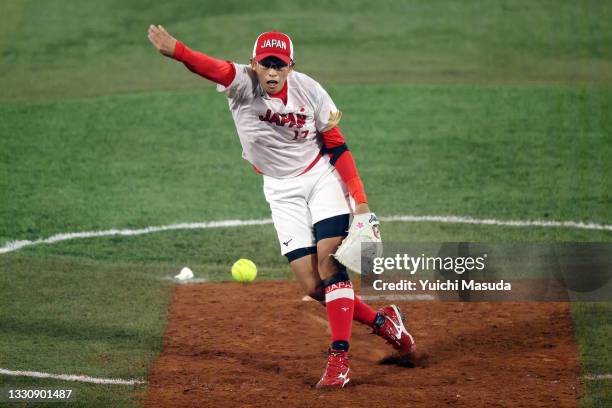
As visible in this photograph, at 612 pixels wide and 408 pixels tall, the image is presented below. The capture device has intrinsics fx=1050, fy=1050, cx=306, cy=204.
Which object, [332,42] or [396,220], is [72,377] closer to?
[396,220]

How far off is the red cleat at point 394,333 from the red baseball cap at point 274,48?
2.00m

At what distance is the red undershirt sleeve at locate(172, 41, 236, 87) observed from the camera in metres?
6.84

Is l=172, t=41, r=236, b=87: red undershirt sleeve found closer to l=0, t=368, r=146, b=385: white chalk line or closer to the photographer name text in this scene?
l=0, t=368, r=146, b=385: white chalk line

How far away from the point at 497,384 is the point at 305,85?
2.48m

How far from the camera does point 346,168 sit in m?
7.59

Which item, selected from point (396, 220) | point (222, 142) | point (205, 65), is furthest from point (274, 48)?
point (222, 142)

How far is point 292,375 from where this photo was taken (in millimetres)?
7344

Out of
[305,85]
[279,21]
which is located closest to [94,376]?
[305,85]

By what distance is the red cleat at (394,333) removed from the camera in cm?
758

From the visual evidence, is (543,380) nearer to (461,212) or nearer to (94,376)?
(94,376)

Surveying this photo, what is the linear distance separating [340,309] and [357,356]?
75 centimetres

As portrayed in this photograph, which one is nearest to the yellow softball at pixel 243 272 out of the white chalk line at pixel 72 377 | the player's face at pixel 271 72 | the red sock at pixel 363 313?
the red sock at pixel 363 313

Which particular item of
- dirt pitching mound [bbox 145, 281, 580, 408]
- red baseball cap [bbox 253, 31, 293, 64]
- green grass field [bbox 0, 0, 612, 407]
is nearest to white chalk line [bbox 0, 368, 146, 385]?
green grass field [bbox 0, 0, 612, 407]

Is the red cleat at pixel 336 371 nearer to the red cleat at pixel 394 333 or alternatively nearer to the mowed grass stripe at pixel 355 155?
the red cleat at pixel 394 333
